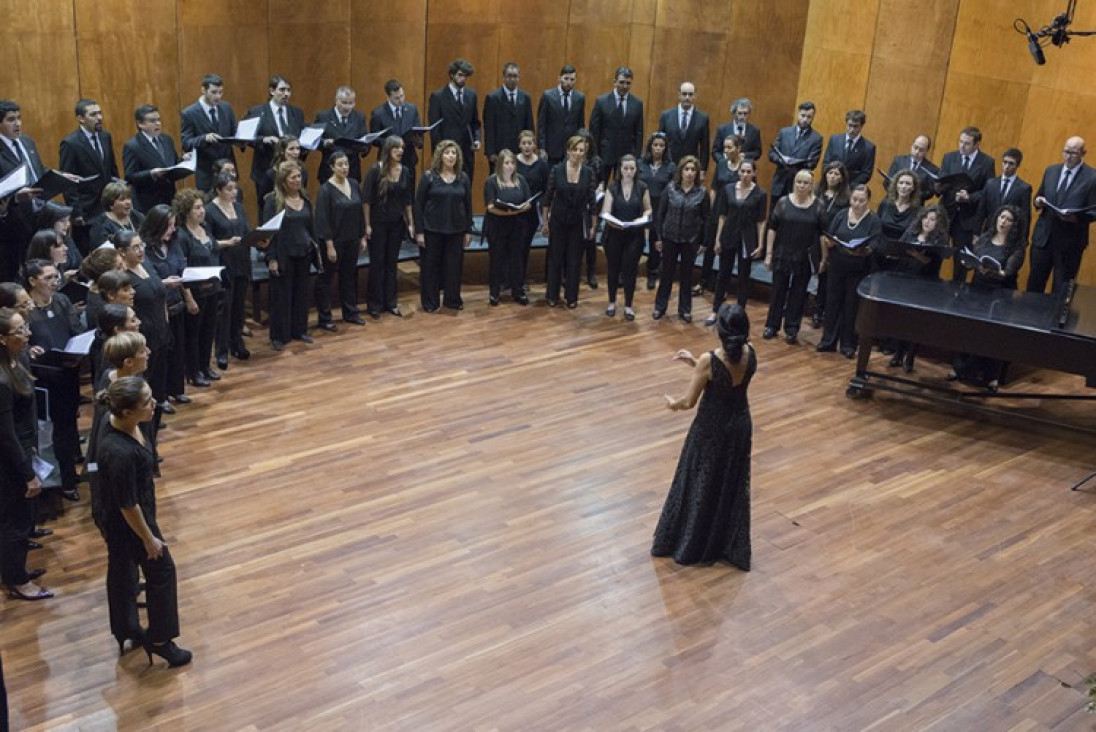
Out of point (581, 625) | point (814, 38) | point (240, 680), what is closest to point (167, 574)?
point (240, 680)

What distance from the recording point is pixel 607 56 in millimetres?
12266

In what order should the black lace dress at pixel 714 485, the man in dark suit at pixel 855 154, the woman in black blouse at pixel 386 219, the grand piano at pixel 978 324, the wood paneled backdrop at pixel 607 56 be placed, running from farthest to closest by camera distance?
the man in dark suit at pixel 855 154, the wood paneled backdrop at pixel 607 56, the woman in black blouse at pixel 386 219, the grand piano at pixel 978 324, the black lace dress at pixel 714 485

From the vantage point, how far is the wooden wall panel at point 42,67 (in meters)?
8.58

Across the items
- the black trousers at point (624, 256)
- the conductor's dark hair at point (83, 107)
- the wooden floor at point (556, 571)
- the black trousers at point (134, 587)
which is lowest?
the wooden floor at point (556, 571)

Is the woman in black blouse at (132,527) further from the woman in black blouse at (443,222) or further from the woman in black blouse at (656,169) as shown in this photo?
the woman in black blouse at (656,169)

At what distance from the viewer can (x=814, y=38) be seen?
11.2 meters

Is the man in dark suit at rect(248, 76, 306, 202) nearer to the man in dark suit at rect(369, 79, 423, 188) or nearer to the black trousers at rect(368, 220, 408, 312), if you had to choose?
the man in dark suit at rect(369, 79, 423, 188)

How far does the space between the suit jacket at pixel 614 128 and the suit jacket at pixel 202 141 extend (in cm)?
340

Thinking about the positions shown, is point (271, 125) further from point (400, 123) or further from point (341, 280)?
point (341, 280)

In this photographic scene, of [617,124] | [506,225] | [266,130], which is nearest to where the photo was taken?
[266,130]

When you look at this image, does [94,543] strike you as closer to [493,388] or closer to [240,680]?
[240,680]

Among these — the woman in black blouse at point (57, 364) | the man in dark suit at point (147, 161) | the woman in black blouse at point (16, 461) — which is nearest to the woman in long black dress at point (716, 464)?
the woman in black blouse at point (16, 461)

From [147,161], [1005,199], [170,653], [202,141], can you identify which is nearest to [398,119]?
[202,141]

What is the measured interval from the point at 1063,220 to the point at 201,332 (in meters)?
6.35
